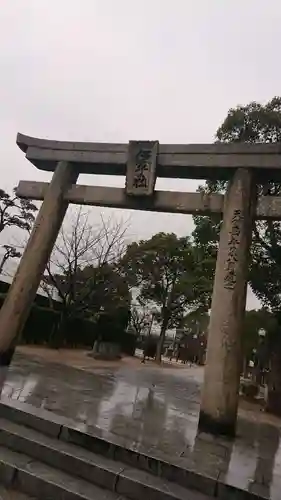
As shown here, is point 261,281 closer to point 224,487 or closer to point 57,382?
point 57,382

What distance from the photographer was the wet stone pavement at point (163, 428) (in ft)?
13.8

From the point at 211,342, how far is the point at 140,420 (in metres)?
1.64

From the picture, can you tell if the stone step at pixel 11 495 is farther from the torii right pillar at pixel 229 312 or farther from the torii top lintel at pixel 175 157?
the torii top lintel at pixel 175 157

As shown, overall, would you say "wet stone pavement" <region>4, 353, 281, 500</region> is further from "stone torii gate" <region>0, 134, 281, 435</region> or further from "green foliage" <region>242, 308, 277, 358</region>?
"green foliage" <region>242, 308, 277, 358</region>

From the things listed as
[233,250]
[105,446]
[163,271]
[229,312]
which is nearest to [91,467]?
[105,446]

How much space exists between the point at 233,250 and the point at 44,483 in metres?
4.56

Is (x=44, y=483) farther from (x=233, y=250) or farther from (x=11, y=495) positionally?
(x=233, y=250)

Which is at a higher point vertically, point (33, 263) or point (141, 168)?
point (141, 168)

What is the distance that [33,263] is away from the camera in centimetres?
853

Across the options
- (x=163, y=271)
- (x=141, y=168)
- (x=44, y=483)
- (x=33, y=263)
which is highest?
(x=163, y=271)

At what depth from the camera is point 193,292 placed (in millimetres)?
25656

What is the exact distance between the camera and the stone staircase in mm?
3643

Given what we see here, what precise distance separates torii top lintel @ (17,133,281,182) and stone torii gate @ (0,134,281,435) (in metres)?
0.02

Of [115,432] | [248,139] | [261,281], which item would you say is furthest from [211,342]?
[248,139]
